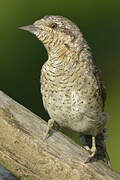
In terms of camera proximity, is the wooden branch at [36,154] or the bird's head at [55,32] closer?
the wooden branch at [36,154]

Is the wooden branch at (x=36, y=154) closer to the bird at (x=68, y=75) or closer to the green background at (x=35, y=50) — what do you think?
the bird at (x=68, y=75)

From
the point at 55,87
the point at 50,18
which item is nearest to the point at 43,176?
the point at 55,87

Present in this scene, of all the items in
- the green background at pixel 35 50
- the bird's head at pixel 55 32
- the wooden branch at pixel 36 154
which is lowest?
the green background at pixel 35 50

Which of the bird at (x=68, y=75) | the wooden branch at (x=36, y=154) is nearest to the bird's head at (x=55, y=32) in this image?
the bird at (x=68, y=75)

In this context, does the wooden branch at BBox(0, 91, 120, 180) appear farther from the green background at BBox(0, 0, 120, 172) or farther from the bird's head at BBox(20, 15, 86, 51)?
the green background at BBox(0, 0, 120, 172)

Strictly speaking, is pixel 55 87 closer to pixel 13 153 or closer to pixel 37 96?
pixel 13 153

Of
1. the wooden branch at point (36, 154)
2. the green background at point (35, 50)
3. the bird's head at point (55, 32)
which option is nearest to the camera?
the wooden branch at point (36, 154)

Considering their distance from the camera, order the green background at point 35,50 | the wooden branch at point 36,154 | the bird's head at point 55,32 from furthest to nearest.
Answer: the green background at point 35,50
the bird's head at point 55,32
the wooden branch at point 36,154
